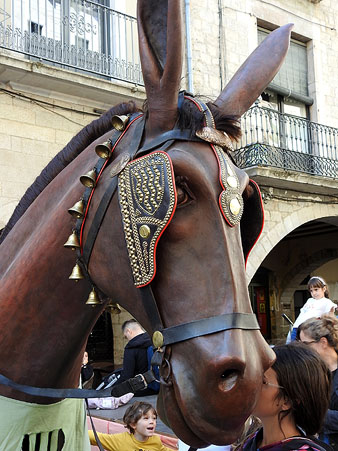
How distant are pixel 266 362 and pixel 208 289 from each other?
0.21 meters

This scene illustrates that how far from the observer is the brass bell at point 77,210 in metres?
1.44

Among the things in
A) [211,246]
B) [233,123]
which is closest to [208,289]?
[211,246]

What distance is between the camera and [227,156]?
141 centimetres

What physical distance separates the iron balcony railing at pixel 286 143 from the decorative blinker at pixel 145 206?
296 inches

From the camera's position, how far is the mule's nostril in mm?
1124

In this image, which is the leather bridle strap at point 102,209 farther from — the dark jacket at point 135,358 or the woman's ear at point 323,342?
the dark jacket at point 135,358

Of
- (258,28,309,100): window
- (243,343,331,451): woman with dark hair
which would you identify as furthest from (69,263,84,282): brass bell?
(258,28,309,100): window

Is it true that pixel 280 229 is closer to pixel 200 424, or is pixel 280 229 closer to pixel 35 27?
pixel 35 27

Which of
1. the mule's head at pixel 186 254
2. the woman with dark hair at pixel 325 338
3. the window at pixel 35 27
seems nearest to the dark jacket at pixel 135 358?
the woman with dark hair at pixel 325 338

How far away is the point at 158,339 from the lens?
1230 mm

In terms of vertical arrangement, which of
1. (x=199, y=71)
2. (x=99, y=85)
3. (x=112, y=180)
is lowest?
(x=112, y=180)

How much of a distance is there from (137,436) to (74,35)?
590cm

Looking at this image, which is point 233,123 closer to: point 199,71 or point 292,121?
point 199,71

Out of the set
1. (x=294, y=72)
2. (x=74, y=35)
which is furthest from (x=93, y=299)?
(x=294, y=72)
